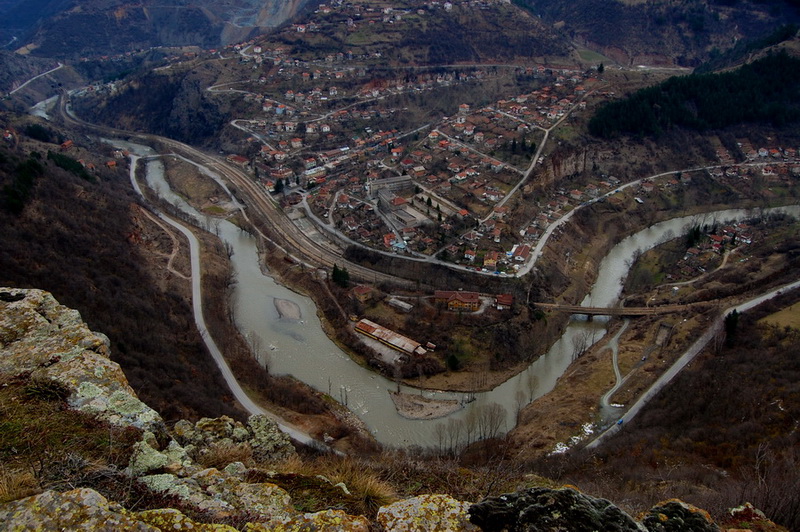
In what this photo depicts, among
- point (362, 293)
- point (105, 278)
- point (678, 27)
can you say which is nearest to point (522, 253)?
point (362, 293)

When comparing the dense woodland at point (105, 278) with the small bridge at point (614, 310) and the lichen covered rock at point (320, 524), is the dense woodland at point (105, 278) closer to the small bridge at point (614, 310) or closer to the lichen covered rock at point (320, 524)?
the lichen covered rock at point (320, 524)

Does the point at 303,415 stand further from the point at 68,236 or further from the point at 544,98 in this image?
the point at 544,98

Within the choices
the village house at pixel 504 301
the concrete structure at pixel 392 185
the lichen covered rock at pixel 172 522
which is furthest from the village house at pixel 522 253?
the lichen covered rock at pixel 172 522

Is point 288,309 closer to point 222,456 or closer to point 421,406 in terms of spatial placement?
point 421,406

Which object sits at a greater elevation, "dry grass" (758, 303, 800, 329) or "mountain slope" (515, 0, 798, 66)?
"mountain slope" (515, 0, 798, 66)

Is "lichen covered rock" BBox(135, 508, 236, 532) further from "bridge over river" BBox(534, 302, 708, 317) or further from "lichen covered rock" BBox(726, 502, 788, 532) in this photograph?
"bridge over river" BBox(534, 302, 708, 317)

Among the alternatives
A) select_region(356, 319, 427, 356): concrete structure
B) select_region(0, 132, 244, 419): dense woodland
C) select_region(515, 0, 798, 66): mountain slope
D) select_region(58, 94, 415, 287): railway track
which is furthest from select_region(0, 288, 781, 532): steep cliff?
Answer: select_region(515, 0, 798, 66): mountain slope
